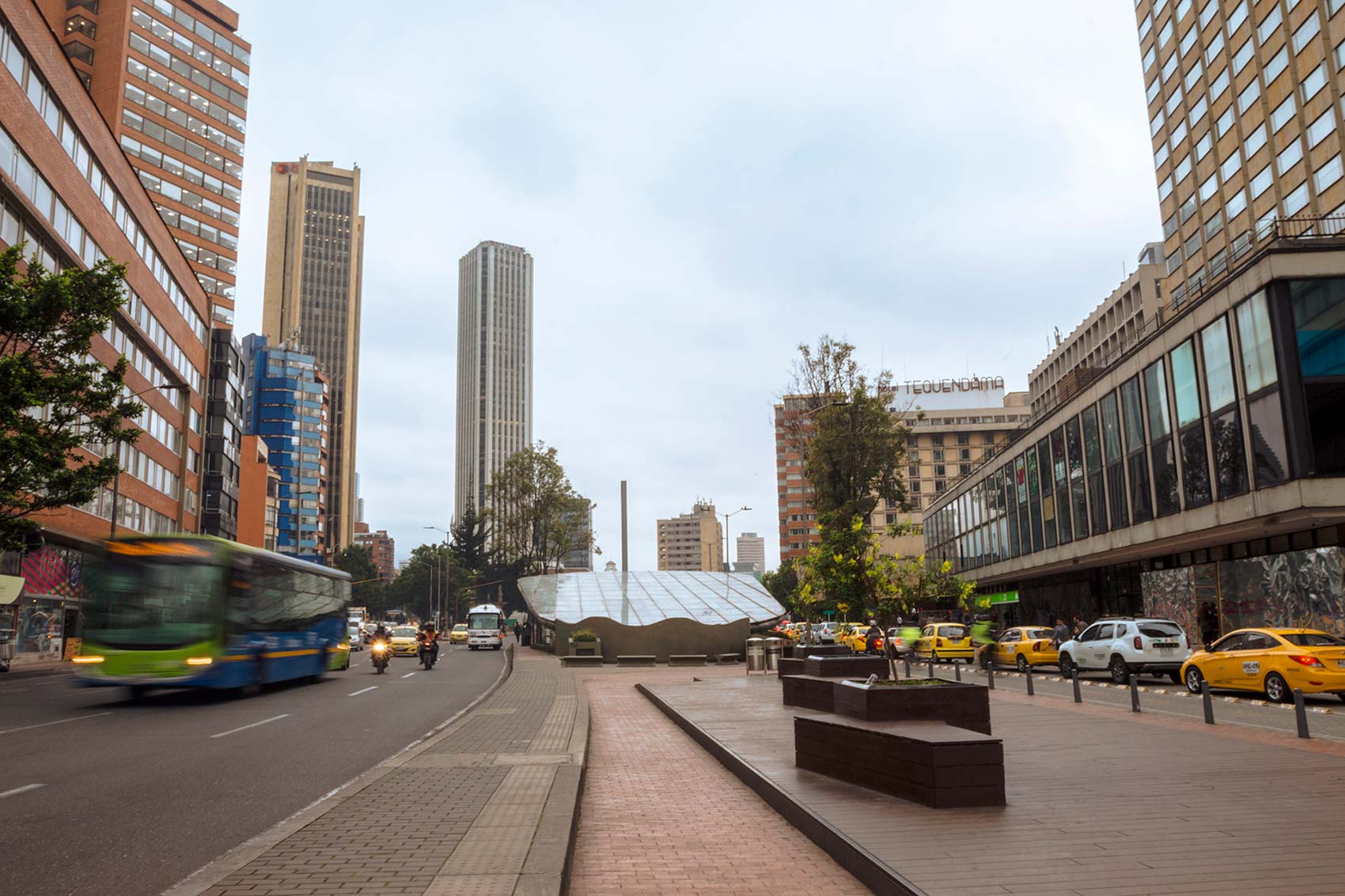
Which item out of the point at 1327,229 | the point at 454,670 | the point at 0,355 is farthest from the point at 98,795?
the point at 1327,229

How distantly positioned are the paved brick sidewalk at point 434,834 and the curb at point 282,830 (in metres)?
0.02

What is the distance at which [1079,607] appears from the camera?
41188mm

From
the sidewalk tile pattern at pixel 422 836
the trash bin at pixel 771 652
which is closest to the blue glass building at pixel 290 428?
the trash bin at pixel 771 652

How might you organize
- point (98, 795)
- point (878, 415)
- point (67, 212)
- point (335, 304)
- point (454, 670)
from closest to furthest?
1. point (98, 795)
2. point (454, 670)
3. point (67, 212)
4. point (878, 415)
5. point (335, 304)

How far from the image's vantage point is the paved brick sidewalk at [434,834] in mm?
4949

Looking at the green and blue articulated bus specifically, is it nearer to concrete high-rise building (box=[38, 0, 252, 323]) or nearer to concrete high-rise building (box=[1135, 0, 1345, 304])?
concrete high-rise building (box=[1135, 0, 1345, 304])

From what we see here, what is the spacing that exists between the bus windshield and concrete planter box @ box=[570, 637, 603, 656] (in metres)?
24.1

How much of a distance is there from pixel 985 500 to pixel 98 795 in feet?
155

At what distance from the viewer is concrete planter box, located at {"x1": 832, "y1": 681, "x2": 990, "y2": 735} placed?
930cm

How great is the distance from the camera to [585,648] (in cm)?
4184

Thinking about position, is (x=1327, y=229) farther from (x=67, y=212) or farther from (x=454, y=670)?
(x=67, y=212)

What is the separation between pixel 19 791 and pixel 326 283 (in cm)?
17164

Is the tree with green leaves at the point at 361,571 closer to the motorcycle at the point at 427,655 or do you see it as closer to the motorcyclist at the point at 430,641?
the motorcyclist at the point at 430,641

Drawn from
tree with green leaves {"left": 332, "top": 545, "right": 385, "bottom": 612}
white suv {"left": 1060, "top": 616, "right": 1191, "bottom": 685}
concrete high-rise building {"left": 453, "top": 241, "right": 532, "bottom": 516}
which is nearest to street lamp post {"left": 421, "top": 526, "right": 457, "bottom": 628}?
tree with green leaves {"left": 332, "top": 545, "right": 385, "bottom": 612}
